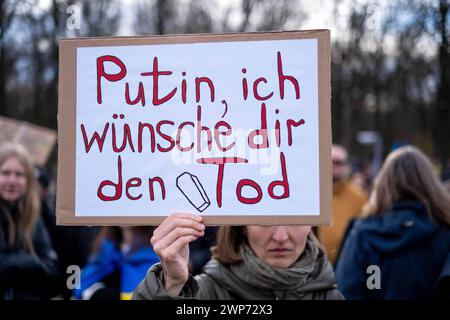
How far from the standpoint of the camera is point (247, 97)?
73.2 inches

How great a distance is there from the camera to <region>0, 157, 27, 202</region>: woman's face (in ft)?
12.1

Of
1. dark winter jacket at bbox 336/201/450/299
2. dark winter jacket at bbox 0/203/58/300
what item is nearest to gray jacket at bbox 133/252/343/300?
dark winter jacket at bbox 336/201/450/299

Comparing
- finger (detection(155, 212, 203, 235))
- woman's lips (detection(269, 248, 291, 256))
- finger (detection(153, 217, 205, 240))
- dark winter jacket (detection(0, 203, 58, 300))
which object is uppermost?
finger (detection(155, 212, 203, 235))

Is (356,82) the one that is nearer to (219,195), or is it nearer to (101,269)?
(101,269)

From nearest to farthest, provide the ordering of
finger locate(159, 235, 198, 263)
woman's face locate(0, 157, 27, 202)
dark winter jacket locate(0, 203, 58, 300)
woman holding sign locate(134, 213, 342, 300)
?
finger locate(159, 235, 198, 263)
woman holding sign locate(134, 213, 342, 300)
dark winter jacket locate(0, 203, 58, 300)
woman's face locate(0, 157, 27, 202)

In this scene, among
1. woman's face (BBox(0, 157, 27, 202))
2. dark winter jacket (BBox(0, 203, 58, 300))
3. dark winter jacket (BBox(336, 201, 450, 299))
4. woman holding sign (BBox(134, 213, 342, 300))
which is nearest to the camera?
woman holding sign (BBox(134, 213, 342, 300))

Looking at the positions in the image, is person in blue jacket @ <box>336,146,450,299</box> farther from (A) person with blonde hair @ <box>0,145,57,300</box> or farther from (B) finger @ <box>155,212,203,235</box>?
(A) person with blonde hair @ <box>0,145,57,300</box>

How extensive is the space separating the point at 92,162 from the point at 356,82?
494 inches

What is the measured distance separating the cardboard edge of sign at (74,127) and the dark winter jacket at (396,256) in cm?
114

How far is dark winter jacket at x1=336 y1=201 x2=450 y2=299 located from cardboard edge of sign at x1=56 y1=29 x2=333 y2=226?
1.14m

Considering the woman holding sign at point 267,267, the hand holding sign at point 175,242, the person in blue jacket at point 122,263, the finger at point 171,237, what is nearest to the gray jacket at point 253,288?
the woman holding sign at point 267,267

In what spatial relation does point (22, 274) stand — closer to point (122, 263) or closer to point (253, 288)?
point (122, 263)

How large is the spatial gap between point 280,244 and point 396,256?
1.12m

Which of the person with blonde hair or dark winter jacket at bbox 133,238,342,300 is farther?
the person with blonde hair
